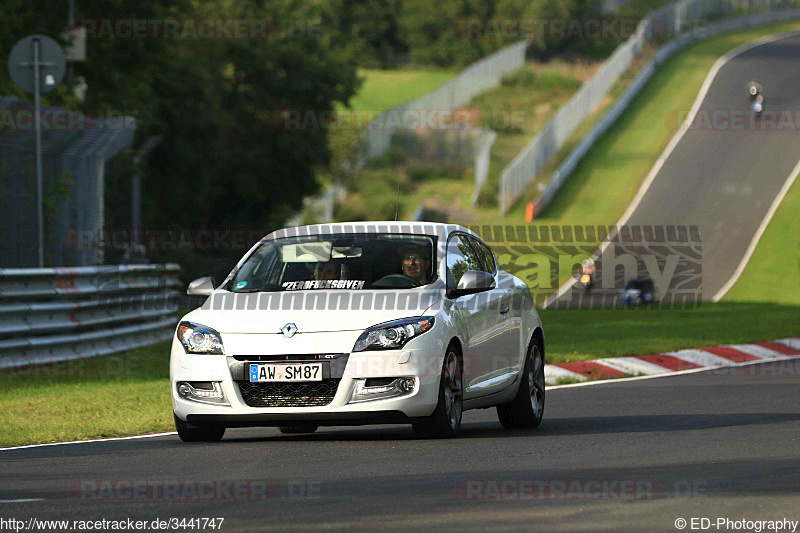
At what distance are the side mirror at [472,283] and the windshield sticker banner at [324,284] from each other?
27.5 inches

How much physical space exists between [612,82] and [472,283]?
60.9m

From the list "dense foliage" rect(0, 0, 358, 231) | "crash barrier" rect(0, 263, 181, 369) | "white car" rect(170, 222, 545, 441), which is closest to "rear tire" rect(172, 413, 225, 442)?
"white car" rect(170, 222, 545, 441)

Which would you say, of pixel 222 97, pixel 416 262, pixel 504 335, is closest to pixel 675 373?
pixel 504 335

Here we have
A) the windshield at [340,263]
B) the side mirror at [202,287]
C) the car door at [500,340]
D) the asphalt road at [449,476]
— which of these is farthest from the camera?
the car door at [500,340]

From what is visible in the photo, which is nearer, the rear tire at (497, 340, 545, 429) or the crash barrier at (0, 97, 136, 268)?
the rear tire at (497, 340, 545, 429)

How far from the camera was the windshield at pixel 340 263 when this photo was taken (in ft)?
38.3

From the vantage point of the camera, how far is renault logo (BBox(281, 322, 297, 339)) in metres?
10.9

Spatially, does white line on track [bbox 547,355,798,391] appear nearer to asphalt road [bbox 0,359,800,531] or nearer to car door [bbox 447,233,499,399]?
asphalt road [bbox 0,359,800,531]

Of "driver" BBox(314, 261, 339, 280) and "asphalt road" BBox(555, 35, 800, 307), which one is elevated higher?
"driver" BBox(314, 261, 339, 280)

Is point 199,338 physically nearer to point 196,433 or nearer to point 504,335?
point 196,433

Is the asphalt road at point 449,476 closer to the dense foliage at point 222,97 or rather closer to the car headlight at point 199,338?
the car headlight at point 199,338

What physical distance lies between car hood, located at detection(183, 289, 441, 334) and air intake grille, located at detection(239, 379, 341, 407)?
372mm

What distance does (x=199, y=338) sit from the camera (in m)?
11.2

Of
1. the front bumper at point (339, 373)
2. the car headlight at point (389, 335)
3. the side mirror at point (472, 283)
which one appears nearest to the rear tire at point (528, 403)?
the side mirror at point (472, 283)
